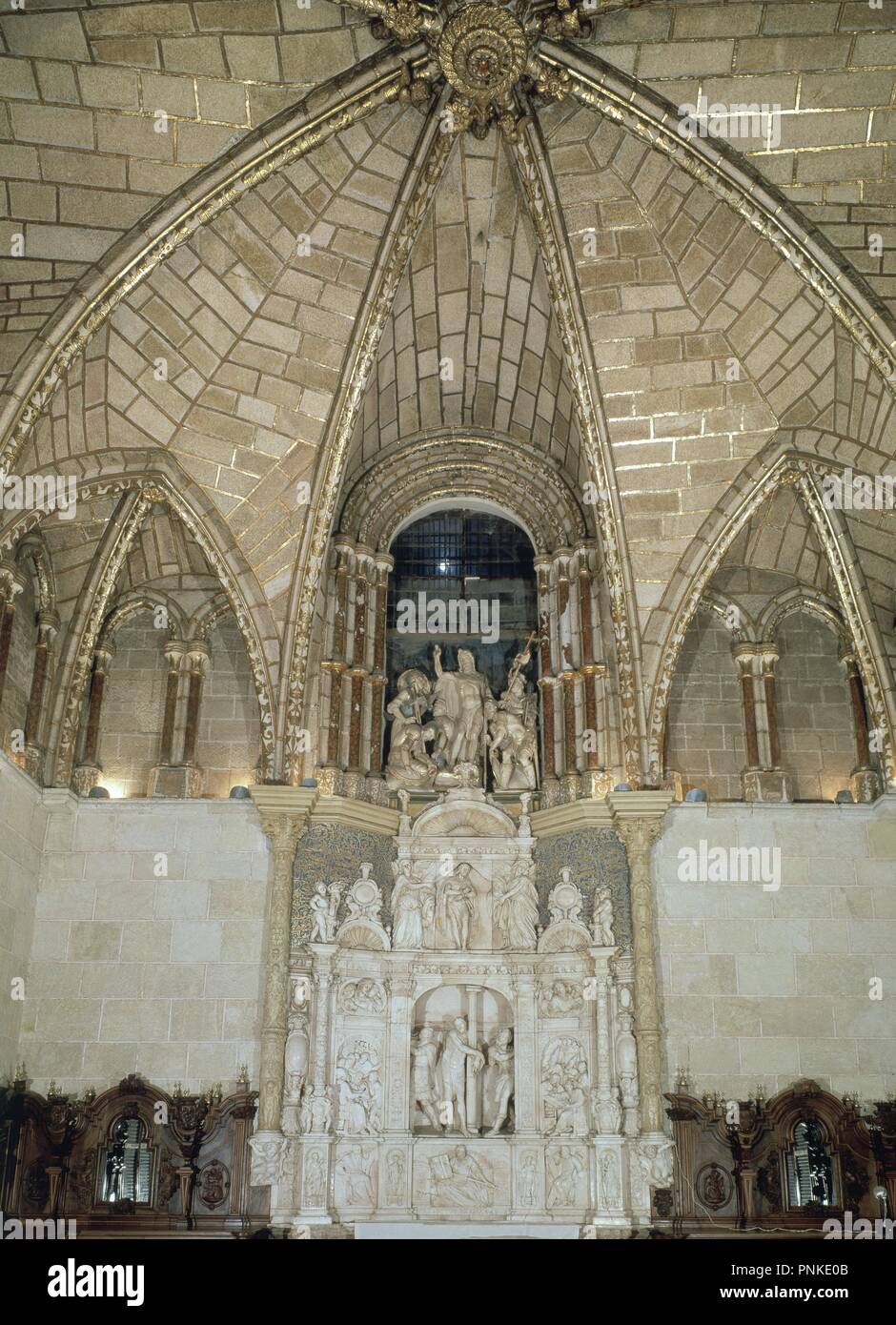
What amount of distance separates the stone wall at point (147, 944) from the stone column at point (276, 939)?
1.12 ft

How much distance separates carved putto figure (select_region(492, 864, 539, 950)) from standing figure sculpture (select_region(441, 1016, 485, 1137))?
1098mm

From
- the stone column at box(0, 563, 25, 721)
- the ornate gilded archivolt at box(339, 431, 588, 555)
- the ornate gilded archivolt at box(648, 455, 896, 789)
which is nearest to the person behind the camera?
the stone column at box(0, 563, 25, 721)

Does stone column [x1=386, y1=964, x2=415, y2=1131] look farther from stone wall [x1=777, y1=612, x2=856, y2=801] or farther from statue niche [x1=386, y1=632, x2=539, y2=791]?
stone wall [x1=777, y1=612, x2=856, y2=801]

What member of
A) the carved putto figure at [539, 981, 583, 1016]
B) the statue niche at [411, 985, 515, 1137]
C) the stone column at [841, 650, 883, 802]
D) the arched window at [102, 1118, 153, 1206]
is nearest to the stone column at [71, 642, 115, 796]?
the arched window at [102, 1118, 153, 1206]

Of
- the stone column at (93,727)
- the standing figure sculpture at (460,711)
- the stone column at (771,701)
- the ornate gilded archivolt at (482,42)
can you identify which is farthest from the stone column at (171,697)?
the stone column at (771,701)

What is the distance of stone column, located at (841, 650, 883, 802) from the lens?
1557 centimetres

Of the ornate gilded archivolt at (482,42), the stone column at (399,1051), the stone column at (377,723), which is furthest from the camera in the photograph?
the stone column at (377,723)

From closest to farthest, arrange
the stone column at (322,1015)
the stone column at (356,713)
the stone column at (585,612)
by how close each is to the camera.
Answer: the stone column at (322,1015) < the stone column at (356,713) < the stone column at (585,612)

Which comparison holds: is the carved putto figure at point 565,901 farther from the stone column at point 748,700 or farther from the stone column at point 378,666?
the stone column at point 748,700

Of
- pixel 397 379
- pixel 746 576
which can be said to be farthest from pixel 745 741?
pixel 397 379

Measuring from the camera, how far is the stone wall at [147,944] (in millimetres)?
13922

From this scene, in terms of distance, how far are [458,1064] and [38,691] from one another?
6703 mm
